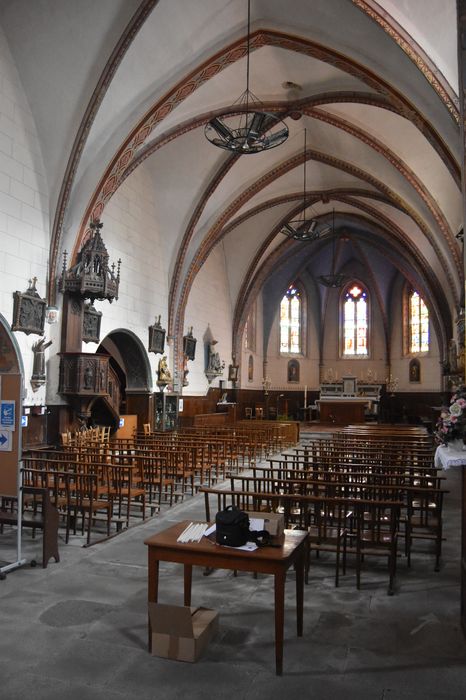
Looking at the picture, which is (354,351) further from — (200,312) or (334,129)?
(334,129)

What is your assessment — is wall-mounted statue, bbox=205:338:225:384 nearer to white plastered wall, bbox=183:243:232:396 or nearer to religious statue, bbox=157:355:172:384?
white plastered wall, bbox=183:243:232:396

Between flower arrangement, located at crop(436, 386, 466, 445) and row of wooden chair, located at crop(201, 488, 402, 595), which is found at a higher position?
flower arrangement, located at crop(436, 386, 466, 445)

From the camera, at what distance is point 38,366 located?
13258mm

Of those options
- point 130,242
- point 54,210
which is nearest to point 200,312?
point 130,242

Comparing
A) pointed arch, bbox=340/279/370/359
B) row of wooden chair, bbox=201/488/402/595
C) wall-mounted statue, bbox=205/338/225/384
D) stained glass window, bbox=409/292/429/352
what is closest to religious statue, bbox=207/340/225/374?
wall-mounted statue, bbox=205/338/225/384

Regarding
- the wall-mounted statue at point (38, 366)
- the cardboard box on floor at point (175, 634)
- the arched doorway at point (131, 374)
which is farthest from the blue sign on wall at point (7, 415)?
the arched doorway at point (131, 374)

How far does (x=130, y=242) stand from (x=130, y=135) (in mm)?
4162

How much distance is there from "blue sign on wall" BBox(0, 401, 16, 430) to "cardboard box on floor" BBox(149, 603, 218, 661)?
10.8 feet

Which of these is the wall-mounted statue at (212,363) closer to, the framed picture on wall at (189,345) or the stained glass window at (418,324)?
the framed picture on wall at (189,345)

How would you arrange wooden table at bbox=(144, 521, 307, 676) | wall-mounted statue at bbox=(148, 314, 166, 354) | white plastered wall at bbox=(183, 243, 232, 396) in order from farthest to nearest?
white plastered wall at bbox=(183, 243, 232, 396)
wall-mounted statue at bbox=(148, 314, 166, 354)
wooden table at bbox=(144, 521, 307, 676)

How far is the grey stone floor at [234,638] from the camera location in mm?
3779

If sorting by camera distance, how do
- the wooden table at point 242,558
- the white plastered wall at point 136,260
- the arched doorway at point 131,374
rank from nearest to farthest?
the wooden table at point 242,558 → the white plastered wall at point 136,260 → the arched doorway at point 131,374

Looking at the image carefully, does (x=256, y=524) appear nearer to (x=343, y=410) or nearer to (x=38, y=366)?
(x=38, y=366)

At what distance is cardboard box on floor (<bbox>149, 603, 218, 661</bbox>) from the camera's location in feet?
13.3
